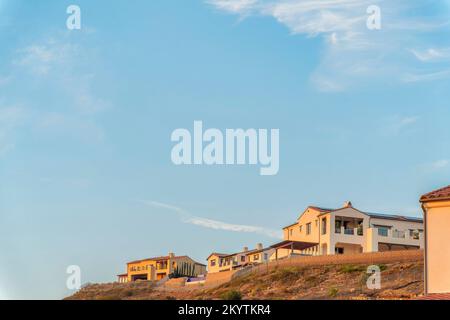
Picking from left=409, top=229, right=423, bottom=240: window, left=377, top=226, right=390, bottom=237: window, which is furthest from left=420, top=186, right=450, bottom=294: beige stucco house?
left=409, top=229, right=423, bottom=240: window

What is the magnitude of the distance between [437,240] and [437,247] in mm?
230

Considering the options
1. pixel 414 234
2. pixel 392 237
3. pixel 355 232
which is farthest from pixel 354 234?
pixel 414 234

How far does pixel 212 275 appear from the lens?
79562 millimetres

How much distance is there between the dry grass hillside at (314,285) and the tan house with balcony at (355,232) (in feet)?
16.6

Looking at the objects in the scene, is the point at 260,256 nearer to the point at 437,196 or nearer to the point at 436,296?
the point at 437,196

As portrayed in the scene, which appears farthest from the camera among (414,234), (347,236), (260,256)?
(260,256)

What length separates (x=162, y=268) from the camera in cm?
9550

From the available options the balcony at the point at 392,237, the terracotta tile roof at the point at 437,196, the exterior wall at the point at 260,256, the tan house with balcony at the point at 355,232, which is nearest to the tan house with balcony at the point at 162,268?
the exterior wall at the point at 260,256

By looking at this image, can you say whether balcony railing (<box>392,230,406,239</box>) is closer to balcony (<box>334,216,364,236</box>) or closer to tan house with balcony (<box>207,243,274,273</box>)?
balcony (<box>334,216,364,236</box>)

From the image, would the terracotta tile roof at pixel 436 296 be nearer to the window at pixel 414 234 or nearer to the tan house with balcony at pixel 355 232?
the tan house with balcony at pixel 355 232

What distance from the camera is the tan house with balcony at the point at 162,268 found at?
9376cm
